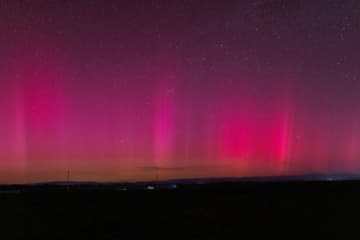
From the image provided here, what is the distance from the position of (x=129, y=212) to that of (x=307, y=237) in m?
3.73

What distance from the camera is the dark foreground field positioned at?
817cm

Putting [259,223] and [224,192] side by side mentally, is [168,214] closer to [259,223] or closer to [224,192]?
[259,223]

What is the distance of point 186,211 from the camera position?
33.1 feet

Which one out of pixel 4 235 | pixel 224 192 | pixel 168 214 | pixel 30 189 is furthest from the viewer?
pixel 224 192

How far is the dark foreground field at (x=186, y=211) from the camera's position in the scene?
322 inches

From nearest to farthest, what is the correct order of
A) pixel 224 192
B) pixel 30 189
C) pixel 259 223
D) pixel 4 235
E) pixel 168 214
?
pixel 4 235
pixel 259 223
pixel 168 214
pixel 30 189
pixel 224 192

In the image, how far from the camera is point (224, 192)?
12438mm

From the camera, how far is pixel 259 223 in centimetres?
895

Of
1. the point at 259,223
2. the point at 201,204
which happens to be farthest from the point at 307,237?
the point at 201,204

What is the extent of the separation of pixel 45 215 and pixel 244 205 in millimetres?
3834

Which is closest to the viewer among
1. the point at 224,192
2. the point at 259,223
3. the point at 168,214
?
the point at 259,223

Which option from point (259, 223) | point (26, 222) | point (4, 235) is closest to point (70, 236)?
point (4, 235)

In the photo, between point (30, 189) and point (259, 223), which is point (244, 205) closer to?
point (259, 223)

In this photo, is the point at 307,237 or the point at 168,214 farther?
the point at 168,214
